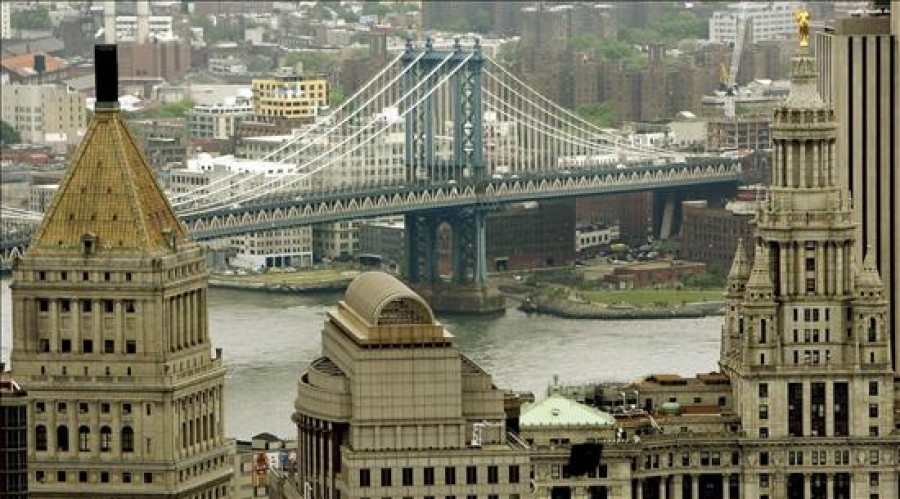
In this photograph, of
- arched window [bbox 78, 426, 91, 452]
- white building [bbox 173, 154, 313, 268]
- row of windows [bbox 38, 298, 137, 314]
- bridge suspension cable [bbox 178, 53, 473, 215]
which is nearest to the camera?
row of windows [bbox 38, 298, 137, 314]

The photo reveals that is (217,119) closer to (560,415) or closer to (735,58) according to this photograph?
(735,58)

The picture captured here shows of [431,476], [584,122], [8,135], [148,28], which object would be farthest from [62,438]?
[148,28]

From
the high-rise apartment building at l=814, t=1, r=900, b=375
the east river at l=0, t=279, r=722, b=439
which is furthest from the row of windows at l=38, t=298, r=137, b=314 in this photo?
the high-rise apartment building at l=814, t=1, r=900, b=375

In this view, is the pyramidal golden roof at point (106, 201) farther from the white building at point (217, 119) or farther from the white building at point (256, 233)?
the white building at point (217, 119)

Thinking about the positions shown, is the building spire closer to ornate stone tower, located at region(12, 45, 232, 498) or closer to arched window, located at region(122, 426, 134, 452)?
ornate stone tower, located at region(12, 45, 232, 498)

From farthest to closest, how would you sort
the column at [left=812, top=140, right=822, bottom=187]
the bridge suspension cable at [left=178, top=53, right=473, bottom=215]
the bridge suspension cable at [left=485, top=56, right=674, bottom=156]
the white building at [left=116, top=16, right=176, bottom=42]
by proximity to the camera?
the white building at [left=116, top=16, right=176, bottom=42] < the bridge suspension cable at [left=485, top=56, right=674, bottom=156] < the bridge suspension cable at [left=178, top=53, right=473, bottom=215] < the column at [left=812, top=140, right=822, bottom=187]

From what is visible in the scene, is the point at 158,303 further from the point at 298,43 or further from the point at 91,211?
the point at 298,43

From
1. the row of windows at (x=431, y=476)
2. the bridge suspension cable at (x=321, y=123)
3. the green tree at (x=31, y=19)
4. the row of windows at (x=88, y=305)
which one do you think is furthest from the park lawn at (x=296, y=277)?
the green tree at (x=31, y=19)

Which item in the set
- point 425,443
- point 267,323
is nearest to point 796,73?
point 425,443
